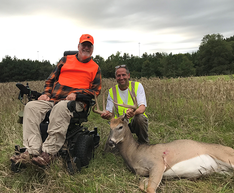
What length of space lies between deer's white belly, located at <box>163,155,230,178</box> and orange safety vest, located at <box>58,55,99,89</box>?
208 cm

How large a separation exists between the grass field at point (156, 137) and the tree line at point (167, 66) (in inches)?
1355

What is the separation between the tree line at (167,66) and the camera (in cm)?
3884

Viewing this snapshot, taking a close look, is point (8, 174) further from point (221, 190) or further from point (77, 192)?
point (221, 190)

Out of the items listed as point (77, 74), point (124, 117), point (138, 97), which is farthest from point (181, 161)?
point (77, 74)

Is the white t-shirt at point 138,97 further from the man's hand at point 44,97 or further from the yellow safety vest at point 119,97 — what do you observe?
the man's hand at point 44,97

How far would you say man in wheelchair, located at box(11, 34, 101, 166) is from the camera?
273 centimetres

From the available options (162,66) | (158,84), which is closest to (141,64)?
(162,66)

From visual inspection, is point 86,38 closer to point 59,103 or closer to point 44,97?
point 44,97

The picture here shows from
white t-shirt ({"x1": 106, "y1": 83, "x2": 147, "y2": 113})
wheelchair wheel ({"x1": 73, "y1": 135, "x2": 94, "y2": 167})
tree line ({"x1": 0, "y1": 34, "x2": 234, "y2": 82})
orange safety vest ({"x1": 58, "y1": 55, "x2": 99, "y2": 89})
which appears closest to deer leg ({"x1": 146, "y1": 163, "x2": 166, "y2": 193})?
wheelchair wheel ({"x1": 73, "y1": 135, "x2": 94, "y2": 167})

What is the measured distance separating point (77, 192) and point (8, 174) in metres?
1.16

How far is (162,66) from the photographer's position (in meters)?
49.2

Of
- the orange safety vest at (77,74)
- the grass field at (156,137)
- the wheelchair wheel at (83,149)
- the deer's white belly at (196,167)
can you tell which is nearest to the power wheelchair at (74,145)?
the wheelchair wheel at (83,149)

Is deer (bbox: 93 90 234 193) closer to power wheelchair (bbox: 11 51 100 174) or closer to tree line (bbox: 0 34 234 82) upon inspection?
power wheelchair (bbox: 11 51 100 174)

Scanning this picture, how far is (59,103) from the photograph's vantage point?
2.96m
